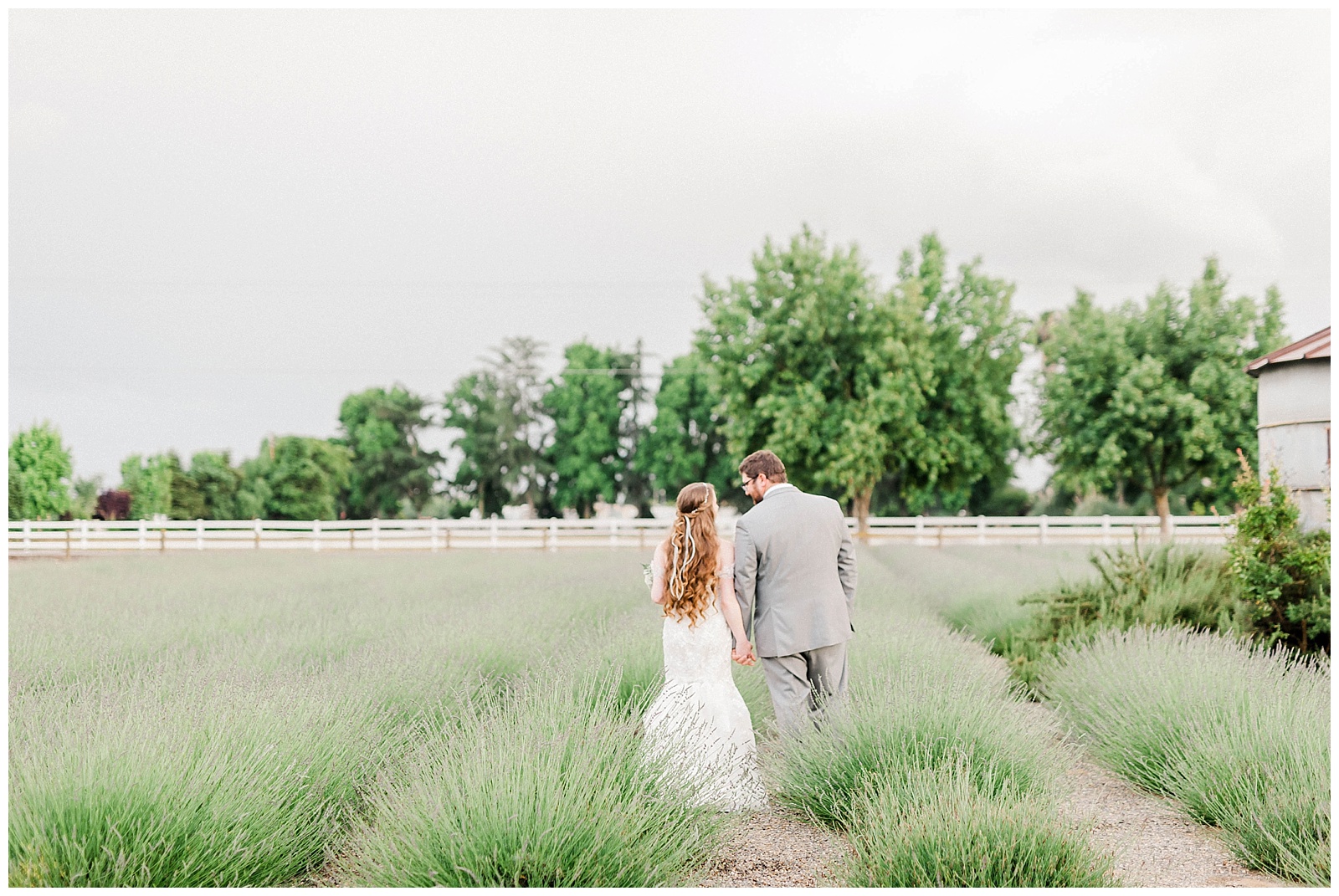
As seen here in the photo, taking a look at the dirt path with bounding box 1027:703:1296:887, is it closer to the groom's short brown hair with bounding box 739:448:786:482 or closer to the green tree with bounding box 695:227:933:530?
the groom's short brown hair with bounding box 739:448:786:482

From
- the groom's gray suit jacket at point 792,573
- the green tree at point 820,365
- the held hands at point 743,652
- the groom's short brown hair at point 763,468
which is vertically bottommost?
the held hands at point 743,652

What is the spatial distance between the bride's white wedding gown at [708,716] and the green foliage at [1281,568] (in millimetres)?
5601

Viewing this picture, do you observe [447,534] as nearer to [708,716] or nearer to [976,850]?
[708,716]

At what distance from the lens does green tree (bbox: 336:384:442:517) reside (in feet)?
169

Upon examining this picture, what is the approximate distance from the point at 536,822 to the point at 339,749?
135 centimetres

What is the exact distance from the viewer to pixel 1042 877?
11.8 ft

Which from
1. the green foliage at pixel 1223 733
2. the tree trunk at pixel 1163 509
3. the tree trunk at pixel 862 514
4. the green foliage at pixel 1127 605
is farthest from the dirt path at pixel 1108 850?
the tree trunk at pixel 1163 509

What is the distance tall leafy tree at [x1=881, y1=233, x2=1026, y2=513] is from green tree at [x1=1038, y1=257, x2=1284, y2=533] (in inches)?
97.9

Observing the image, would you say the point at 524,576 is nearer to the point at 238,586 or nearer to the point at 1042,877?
the point at 238,586

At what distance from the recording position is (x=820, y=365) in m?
28.3

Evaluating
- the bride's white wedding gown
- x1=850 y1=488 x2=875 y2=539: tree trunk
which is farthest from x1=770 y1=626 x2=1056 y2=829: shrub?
x1=850 y1=488 x2=875 y2=539: tree trunk

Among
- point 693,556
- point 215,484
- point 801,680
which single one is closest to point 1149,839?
point 801,680

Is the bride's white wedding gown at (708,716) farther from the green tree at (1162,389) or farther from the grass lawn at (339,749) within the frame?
the green tree at (1162,389)

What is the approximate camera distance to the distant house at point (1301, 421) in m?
8.17
